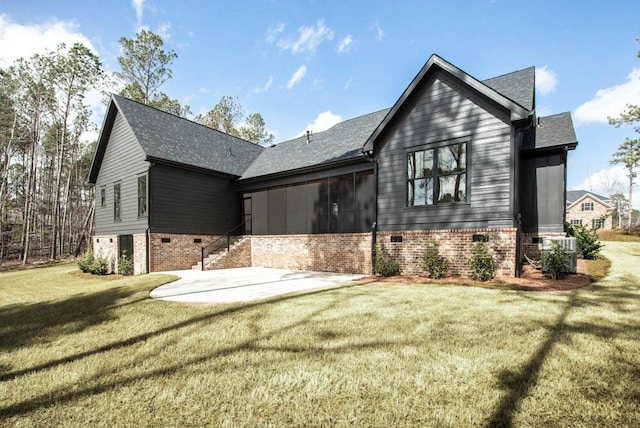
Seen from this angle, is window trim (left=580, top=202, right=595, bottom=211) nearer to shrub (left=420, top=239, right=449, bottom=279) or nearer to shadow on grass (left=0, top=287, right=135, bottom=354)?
shrub (left=420, top=239, right=449, bottom=279)

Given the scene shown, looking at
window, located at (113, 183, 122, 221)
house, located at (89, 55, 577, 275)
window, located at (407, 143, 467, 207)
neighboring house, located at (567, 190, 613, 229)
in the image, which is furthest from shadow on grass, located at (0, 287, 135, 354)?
neighboring house, located at (567, 190, 613, 229)

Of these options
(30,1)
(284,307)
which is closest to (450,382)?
(284,307)

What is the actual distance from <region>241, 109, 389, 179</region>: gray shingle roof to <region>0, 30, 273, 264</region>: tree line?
15.5 metres

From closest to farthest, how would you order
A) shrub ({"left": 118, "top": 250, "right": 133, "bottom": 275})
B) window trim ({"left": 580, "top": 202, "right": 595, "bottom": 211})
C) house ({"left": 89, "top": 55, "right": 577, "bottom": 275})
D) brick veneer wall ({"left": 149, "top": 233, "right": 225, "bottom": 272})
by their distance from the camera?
house ({"left": 89, "top": 55, "right": 577, "bottom": 275}) → brick veneer wall ({"left": 149, "top": 233, "right": 225, "bottom": 272}) → shrub ({"left": 118, "top": 250, "right": 133, "bottom": 275}) → window trim ({"left": 580, "top": 202, "right": 595, "bottom": 211})

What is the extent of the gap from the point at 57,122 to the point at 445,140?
29.0 metres

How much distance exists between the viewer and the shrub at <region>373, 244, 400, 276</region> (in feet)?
32.9

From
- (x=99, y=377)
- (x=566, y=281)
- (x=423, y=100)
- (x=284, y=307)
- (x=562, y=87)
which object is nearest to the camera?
(x=99, y=377)

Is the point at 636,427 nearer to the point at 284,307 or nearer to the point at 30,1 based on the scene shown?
the point at 284,307

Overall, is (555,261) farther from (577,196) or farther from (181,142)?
(577,196)

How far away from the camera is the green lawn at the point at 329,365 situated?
2.34 meters

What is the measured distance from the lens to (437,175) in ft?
31.8

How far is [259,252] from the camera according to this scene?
14766 millimetres

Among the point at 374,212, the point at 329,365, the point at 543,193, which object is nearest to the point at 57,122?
the point at 374,212

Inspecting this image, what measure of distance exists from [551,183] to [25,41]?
2756cm
